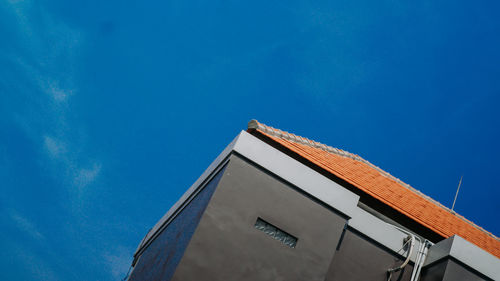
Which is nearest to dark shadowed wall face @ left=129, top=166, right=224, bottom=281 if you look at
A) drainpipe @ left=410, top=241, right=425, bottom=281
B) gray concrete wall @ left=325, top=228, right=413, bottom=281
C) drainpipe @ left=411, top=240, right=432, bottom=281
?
gray concrete wall @ left=325, top=228, right=413, bottom=281

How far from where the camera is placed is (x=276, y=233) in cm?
914

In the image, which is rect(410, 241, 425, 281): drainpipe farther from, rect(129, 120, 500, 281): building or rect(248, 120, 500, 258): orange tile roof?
rect(248, 120, 500, 258): orange tile roof

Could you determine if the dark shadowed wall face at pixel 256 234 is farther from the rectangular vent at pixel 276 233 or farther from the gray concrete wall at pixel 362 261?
the gray concrete wall at pixel 362 261

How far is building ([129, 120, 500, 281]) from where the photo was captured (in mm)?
8641

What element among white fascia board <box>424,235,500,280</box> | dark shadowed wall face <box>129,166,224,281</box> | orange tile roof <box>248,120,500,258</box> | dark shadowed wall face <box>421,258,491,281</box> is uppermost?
orange tile roof <box>248,120,500,258</box>

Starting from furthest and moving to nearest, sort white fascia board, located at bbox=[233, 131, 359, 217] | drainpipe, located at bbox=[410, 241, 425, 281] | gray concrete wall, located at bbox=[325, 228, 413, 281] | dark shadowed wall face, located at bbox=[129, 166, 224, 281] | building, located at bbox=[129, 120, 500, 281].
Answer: drainpipe, located at bbox=[410, 241, 425, 281], gray concrete wall, located at bbox=[325, 228, 413, 281], white fascia board, located at bbox=[233, 131, 359, 217], dark shadowed wall face, located at bbox=[129, 166, 224, 281], building, located at bbox=[129, 120, 500, 281]

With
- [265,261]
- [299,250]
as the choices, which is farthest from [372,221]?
[265,261]

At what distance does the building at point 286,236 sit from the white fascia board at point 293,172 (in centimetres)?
2

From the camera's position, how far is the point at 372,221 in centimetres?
1026

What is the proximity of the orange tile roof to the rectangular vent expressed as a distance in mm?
2390

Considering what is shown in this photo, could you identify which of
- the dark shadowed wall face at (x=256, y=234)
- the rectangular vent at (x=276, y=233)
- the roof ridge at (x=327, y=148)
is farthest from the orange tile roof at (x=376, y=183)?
the rectangular vent at (x=276, y=233)

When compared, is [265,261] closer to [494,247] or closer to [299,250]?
[299,250]

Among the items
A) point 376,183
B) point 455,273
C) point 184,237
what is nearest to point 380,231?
point 455,273

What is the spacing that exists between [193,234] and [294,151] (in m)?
3.66
